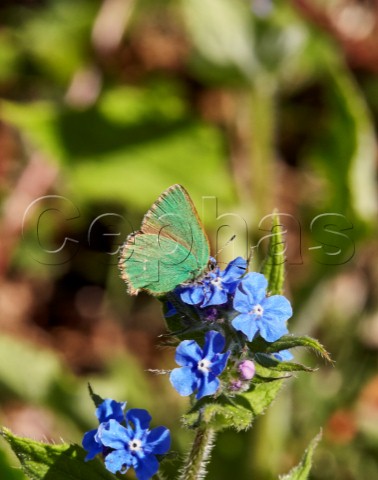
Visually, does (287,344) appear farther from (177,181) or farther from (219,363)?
(177,181)

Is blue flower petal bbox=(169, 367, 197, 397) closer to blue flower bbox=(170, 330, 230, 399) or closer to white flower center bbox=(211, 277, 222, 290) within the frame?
blue flower bbox=(170, 330, 230, 399)

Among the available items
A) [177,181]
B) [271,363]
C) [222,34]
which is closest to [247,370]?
[271,363]

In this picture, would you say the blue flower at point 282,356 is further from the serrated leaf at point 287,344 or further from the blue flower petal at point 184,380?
the blue flower petal at point 184,380

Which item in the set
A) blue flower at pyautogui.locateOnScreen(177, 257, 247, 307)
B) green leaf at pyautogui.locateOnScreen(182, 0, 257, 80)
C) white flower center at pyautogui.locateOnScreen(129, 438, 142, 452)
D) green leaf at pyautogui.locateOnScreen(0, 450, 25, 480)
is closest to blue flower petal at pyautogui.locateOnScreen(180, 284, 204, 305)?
blue flower at pyautogui.locateOnScreen(177, 257, 247, 307)

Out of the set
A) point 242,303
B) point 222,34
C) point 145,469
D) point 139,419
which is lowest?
point 145,469

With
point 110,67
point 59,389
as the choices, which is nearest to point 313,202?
point 110,67

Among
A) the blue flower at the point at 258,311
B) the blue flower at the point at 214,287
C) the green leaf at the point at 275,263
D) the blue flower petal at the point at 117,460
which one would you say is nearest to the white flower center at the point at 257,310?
the blue flower at the point at 258,311

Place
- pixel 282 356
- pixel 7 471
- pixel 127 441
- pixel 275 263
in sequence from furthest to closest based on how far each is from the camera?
1. pixel 7 471
2. pixel 275 263
3. pixel 282 356
4. pixel 127 441
